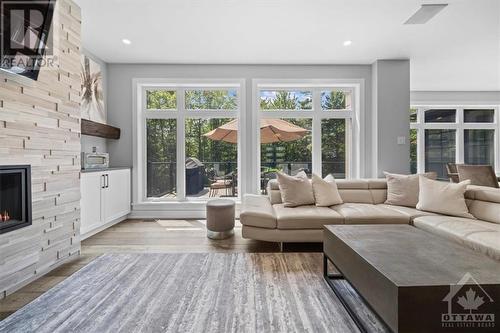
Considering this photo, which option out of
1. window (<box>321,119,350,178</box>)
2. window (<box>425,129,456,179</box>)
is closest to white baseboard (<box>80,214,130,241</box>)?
window (<box>321,119,350,178</box>)

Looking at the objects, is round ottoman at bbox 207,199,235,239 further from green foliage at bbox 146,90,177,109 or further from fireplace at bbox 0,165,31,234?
green foliage at bbox 146,90,177,109

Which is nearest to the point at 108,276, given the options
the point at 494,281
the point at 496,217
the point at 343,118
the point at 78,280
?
the point at 78,280

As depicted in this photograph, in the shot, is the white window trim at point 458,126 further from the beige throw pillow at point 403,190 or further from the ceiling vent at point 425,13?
the ceiling vent at point 425,13

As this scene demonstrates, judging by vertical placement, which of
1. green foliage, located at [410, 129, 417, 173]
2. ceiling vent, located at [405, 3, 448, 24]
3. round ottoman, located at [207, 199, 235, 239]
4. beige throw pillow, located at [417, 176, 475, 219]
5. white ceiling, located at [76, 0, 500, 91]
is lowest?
round ottoman, located at [207, 199, 235, 239]

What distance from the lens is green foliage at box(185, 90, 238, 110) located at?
4.76m

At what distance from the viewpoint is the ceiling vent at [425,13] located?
9.43ft

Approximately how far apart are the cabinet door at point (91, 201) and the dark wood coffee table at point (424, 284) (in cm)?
303

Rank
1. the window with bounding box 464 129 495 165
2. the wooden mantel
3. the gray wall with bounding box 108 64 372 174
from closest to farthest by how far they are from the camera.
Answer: the wooden mantel
the gray wall with bounding box 108 64 372 174
the window with bounding box 464 129 495 165

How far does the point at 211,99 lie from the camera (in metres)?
4.80

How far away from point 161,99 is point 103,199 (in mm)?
2069

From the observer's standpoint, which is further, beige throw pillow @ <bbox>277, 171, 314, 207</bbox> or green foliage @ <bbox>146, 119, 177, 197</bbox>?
green foliage @ <bbox>146, 119, 177, 197</bbox>

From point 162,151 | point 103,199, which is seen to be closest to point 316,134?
point 162,151

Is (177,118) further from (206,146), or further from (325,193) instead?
(325,193)

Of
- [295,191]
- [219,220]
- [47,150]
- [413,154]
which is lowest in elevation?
[219,220]
